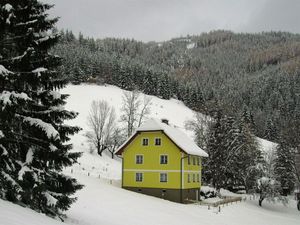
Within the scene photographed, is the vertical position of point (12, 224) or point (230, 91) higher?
point (230, 91)

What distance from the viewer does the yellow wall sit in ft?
150

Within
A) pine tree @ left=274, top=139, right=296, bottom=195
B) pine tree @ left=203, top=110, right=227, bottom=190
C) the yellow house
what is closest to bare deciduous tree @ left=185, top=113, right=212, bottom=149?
pine tree @ left=203, top=110, right=227, bottom=190

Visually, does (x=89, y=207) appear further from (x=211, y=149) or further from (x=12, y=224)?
(x=211, y=149)

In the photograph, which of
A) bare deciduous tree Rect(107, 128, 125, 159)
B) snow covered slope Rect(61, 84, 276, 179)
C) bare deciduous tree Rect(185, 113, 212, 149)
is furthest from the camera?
bare deciduous tree Rect(107, 128, 125, 159)

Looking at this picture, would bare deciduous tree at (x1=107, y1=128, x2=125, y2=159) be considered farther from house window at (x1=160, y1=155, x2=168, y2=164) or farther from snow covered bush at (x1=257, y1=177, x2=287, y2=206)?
snow covered bush at (x1=257, y1=177, x2=287, y2=206)

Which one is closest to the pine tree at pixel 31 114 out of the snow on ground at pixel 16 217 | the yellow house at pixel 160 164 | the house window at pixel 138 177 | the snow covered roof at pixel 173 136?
the snow on ground at pixel 16 217

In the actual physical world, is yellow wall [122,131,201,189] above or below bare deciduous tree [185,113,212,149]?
below

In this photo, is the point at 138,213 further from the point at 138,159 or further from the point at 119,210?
the point at 138,159

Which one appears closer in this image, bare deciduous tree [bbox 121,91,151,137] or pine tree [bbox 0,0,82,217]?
pine tree [bbox 0,0,82,217]

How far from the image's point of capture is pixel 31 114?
16.9m

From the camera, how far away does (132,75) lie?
409 feet

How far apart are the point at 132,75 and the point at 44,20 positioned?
10767 centimetres

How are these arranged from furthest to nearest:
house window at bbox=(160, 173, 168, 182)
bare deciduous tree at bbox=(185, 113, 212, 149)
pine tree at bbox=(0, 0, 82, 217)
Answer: bare deciduous tree at bbox=(185, 113, 212, 149) → house window at bbox=(160, 173, 168, 182) → pine tree at bbox=(0, 0, 82, 217)

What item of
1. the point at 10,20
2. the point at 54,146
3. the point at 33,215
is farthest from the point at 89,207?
the point at 10,20
